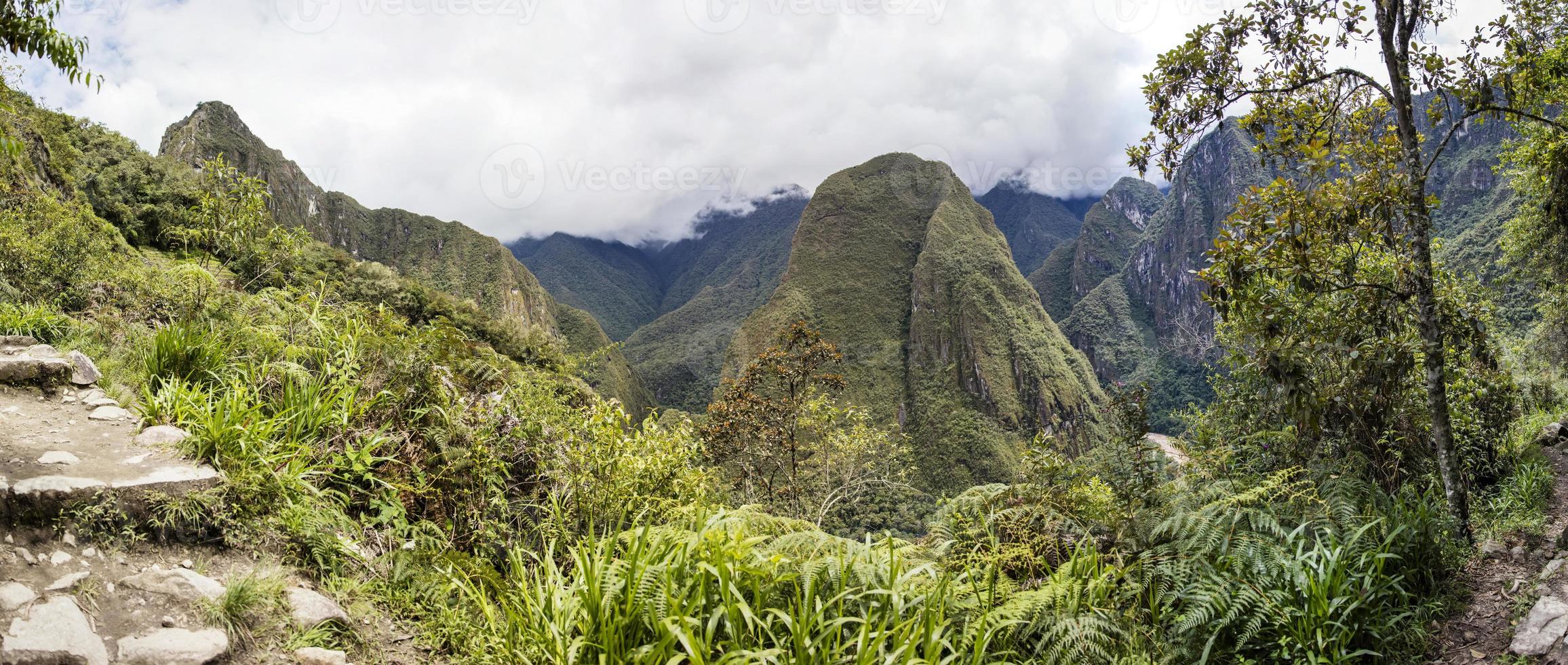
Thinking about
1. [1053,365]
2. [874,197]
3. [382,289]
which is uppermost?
[874,197]

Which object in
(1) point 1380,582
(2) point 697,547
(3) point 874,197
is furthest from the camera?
(3) point 874,197

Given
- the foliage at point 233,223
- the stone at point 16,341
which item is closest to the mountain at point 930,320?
the foliage at point 233,223

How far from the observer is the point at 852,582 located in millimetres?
3430

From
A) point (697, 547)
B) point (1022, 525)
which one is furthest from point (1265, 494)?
point (697, 547)

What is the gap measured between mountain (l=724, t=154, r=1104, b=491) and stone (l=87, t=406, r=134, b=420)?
73061 mm

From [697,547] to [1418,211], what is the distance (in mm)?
5940

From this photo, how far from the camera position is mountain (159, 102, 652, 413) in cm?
9606

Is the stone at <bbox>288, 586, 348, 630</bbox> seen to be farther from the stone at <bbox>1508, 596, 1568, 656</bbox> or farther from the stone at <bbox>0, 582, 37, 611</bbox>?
the stone at <bbox>1508, 596, 1568, 656</bbox>

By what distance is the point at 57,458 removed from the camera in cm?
335

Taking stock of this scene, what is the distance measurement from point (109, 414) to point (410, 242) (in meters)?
143

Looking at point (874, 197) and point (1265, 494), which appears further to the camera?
point (874, 197)

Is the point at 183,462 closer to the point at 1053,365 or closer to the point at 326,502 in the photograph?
the point at 326,502

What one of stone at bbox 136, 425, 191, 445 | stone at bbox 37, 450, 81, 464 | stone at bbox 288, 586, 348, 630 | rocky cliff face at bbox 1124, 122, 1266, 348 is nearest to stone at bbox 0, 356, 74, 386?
stone at bbox 136, 425, 191, 445

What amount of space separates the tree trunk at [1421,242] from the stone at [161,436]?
27.5 feet
